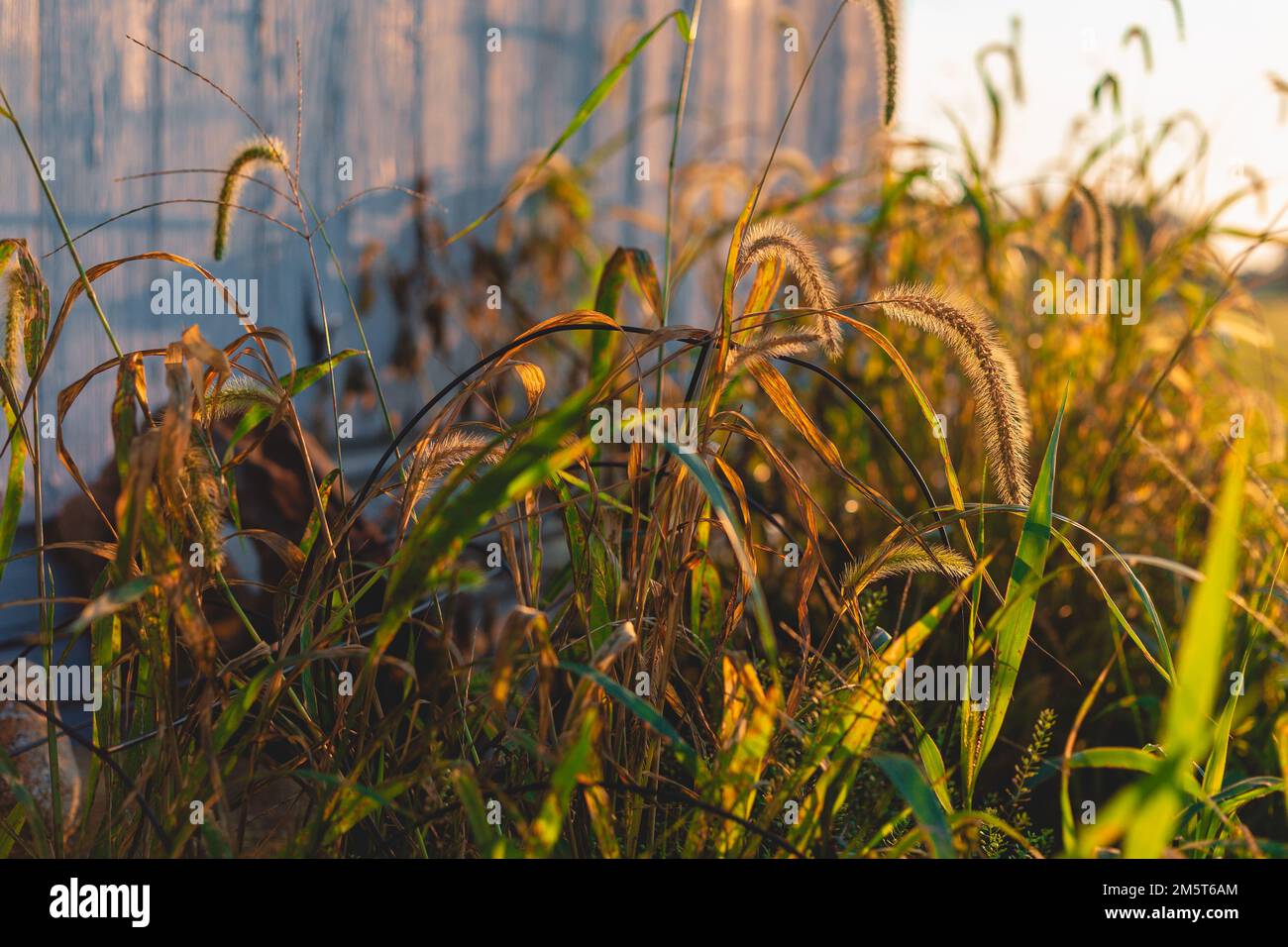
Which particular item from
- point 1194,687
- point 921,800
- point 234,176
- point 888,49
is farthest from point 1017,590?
point 234,176

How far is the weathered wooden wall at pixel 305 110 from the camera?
80.5 inches

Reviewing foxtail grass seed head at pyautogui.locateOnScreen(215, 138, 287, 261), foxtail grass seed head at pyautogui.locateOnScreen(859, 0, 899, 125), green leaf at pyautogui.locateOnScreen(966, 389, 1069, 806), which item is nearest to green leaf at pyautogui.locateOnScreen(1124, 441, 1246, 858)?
green leaf at pyautogui.locateOnScreen(966, 389, 1069, 806)

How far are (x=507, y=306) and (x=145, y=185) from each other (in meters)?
1.15

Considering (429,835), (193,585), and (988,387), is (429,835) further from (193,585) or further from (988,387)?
(988,387)

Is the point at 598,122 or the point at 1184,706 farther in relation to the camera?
the point at 598,122

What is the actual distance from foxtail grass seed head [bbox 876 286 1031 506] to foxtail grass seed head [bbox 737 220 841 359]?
63 millimetres

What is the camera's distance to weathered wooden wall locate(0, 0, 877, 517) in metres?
2.04

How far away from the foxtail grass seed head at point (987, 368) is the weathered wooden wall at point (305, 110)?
132 cm


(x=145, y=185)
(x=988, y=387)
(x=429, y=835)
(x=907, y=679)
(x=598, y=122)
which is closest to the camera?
(x=988, y=387)

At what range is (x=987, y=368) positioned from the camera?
110 centimetres

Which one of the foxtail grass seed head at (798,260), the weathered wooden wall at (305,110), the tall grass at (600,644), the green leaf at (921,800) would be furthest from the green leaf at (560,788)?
the weathered wooden wall at (305,110)

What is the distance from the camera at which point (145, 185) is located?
Result: 7.33 feet

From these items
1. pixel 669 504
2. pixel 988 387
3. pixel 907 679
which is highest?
pixel 988 387
